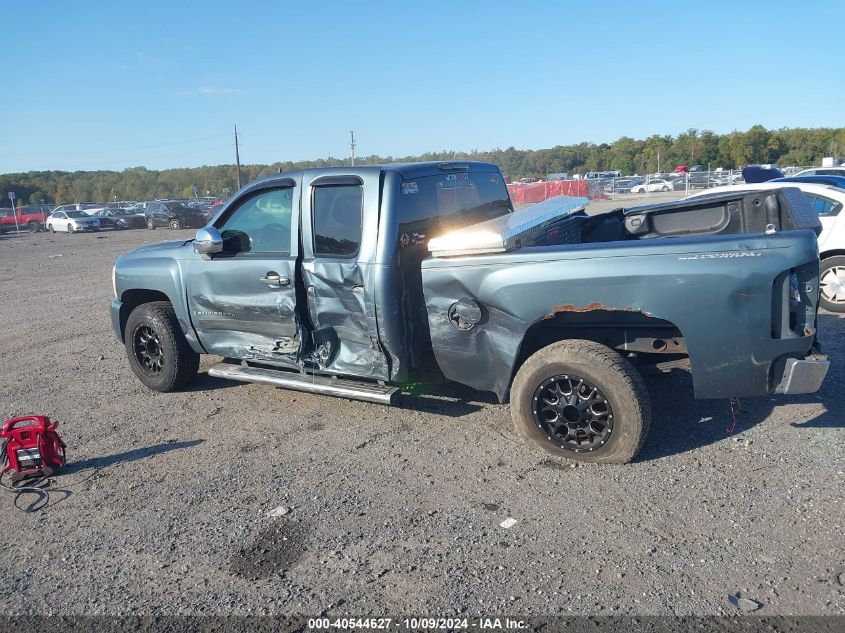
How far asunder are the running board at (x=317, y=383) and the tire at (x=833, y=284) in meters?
6.02

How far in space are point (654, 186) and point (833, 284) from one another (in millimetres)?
38655

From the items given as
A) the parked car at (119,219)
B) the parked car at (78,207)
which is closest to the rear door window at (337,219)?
the parked car at (119,219)

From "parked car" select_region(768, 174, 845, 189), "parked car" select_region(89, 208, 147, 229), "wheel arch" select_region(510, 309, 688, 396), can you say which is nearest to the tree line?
"parked car" select_region(89, 208, 147, 229)

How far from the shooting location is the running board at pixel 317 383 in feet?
16.7

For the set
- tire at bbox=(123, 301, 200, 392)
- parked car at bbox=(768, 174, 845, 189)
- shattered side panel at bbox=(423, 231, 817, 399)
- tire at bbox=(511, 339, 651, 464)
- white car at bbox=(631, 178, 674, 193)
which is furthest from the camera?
white car at bbox=(631, 178, 674, 193)

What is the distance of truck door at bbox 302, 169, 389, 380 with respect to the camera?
495 cm

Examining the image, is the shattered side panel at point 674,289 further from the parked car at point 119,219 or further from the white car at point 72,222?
the parked car at point 119,219

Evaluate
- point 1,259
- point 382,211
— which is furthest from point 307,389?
point 1,259

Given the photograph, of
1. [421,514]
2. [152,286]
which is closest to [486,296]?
[421,514]

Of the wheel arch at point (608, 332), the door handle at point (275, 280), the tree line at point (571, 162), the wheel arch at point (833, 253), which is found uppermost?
the tree line at point (571, 162)

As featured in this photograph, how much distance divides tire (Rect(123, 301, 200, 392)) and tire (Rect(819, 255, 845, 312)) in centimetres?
731

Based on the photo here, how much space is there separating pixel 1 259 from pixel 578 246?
927 inches

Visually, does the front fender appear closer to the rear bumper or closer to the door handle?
the door handle

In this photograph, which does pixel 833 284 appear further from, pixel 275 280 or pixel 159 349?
pixel 159 349
